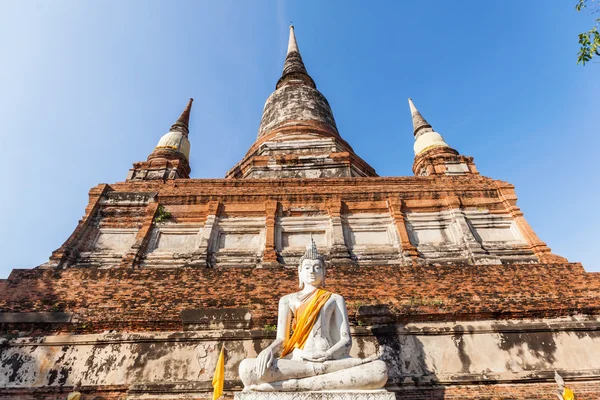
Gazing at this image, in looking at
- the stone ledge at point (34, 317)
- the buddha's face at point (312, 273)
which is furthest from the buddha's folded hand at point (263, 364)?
the stone ledge at point (34, 317)

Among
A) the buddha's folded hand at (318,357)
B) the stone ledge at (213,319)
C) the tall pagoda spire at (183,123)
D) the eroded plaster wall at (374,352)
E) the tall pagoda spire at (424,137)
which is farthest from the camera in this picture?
the tall pagoda spire at (183,123)

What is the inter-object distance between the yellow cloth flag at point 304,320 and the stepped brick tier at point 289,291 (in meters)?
0.72

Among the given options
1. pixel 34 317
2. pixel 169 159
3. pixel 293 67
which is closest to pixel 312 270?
pixel 34 317

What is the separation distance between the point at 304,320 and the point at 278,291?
2.19m

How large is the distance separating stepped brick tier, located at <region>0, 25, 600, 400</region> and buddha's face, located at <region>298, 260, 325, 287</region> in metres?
1.52

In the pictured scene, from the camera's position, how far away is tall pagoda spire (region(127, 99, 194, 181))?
11.7 meters

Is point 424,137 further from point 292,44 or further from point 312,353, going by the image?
point 292,44

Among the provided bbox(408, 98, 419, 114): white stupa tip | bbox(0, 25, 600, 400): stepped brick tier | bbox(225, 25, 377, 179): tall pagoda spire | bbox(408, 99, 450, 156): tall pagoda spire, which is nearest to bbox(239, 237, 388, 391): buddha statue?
bbox(0, 25, 600, 400): stepped brick tier

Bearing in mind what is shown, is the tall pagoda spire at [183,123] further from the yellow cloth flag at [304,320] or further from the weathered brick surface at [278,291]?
the yellow cloth flag at [304,320]

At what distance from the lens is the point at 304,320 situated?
Answer: 462 centimetres

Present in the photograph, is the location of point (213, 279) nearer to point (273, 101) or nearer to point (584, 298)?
point (584, 298)

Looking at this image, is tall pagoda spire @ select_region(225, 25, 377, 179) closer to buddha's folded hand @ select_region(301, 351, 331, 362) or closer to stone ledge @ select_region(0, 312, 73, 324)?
stone ledge @ select_region(0, 312, 73, 324)

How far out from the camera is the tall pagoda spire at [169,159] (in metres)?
11.7

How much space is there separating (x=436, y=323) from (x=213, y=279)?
4.01 meters
